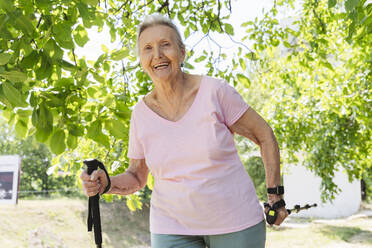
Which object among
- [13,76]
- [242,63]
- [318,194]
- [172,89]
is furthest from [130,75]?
[318,194]

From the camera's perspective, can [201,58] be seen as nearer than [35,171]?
Yes

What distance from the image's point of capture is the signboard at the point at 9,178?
9039 millimetres

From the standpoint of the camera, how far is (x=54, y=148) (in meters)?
1.68

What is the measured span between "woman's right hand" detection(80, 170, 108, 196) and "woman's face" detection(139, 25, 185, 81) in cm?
33

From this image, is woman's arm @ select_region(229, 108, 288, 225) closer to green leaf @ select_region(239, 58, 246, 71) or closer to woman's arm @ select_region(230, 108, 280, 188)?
woman's arm @ select_region(230, 108, 280, 188)

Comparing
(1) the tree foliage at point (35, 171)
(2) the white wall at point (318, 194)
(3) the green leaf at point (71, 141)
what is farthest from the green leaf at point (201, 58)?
(1) the tree foliage at point (35, 171)

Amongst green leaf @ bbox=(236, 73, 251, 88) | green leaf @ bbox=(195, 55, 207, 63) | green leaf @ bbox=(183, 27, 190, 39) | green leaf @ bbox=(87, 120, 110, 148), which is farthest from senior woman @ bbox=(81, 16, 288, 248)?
green leaf @ bbox=(183, 27, 190, 39)

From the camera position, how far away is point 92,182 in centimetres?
114

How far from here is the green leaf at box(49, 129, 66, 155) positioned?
168 cm

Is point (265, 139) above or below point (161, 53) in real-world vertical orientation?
below

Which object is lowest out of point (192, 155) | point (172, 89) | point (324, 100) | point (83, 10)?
point (192, 155)

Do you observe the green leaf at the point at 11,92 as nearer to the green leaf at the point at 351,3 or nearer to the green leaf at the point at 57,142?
the green leaf at the point at 57,142

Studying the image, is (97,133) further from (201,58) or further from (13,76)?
(201,58)

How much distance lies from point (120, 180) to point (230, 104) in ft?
1.37
